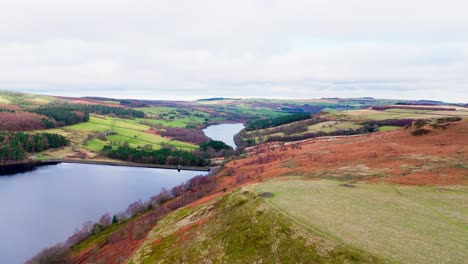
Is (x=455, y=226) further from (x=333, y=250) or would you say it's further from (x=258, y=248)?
(x=258, y=248)

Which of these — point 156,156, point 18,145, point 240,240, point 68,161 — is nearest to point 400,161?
point 240,240

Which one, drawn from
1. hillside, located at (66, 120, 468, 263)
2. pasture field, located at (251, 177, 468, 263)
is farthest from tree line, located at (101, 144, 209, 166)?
pasture field, located at (251, 177, 468, 263)

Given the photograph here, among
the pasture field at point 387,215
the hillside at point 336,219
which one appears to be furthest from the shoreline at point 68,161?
the pasture field at point 387,215

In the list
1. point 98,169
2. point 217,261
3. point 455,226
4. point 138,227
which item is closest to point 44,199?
point 98,169

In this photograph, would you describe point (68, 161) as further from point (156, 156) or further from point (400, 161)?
point (400, 161)

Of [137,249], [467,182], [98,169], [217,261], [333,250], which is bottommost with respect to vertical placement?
[98,169]

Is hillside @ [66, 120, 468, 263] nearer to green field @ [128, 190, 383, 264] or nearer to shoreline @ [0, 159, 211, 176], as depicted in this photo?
green field @ [128, 190, 383, 264]

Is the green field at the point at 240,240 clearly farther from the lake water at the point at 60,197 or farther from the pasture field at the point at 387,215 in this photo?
the lake water at the point at 60,197
